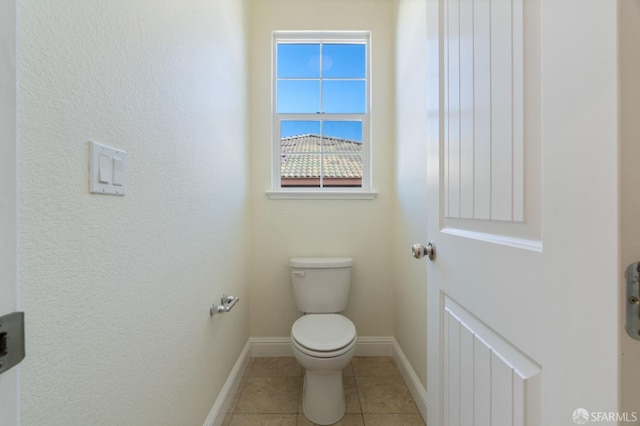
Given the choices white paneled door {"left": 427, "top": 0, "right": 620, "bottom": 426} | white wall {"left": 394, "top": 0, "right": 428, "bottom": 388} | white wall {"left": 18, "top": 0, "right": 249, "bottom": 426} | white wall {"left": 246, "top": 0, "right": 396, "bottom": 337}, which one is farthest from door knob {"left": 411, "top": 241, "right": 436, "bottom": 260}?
white wall {"left": 246, "top": 0, "right": 396, "bottom": 337}

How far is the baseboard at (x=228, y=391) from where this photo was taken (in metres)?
1.20

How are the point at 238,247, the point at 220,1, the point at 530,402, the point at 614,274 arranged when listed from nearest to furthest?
the point at 614,274, the point at 530,402, the point at 220,1, the point at 238,247

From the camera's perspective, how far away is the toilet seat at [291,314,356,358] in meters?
1.25

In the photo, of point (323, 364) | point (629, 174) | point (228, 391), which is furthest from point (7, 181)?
point (228, 391)

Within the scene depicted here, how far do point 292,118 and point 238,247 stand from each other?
3.32 ft

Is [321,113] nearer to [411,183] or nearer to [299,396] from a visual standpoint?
[411,183]

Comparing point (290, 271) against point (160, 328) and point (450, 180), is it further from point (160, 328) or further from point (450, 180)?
point (450, 180)

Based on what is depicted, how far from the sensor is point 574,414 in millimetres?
393

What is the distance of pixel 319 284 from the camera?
171 centimetres

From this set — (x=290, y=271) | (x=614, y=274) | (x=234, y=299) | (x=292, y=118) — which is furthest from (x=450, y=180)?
(x=292, y=118)

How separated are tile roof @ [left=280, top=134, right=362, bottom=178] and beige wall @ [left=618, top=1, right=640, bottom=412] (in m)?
1.66

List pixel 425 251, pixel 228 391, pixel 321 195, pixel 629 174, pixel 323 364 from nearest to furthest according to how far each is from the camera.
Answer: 1. pixel 629 174
2. pixel 425 251
3. pixel 323 364
4. pixel 228 391
5. pixel 321 195

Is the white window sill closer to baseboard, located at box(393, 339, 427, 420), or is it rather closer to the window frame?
the window frame

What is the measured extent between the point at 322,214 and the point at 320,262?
34cm
